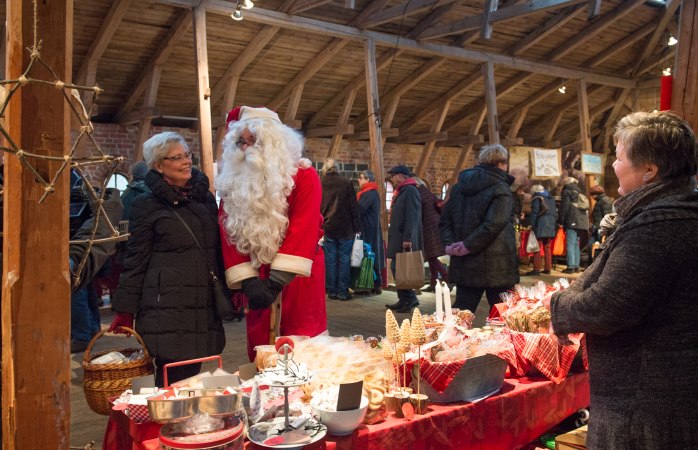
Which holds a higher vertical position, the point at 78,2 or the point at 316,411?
the point at 78,2

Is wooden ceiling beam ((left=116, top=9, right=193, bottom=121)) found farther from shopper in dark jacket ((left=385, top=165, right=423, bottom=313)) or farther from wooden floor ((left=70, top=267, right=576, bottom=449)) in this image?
wooden floor ((left=70, top=267, right=576, bottom=449))

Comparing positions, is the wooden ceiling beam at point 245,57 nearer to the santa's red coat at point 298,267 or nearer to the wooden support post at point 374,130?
the wooden support post at point 374,130

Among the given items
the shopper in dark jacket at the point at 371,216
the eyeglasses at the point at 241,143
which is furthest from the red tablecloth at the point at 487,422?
the shopper in dark jacket at the point at 371,216

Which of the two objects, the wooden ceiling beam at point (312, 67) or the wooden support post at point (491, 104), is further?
the wooden support post at point (491, 104)

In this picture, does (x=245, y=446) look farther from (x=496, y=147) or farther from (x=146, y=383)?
(x=496, y=147)

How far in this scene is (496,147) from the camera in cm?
421

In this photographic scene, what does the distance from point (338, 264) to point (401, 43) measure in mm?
3701

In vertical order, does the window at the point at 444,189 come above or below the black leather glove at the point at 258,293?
above

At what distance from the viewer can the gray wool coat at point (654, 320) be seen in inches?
64.6

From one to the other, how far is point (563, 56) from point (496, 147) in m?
8.39

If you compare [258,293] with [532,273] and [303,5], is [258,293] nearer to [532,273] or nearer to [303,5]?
[303,5]

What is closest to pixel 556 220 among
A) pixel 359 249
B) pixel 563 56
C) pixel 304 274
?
pixel 563 56

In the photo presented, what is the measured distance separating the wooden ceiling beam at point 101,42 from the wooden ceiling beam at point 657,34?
8887mm

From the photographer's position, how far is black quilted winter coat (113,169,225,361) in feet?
8.85
